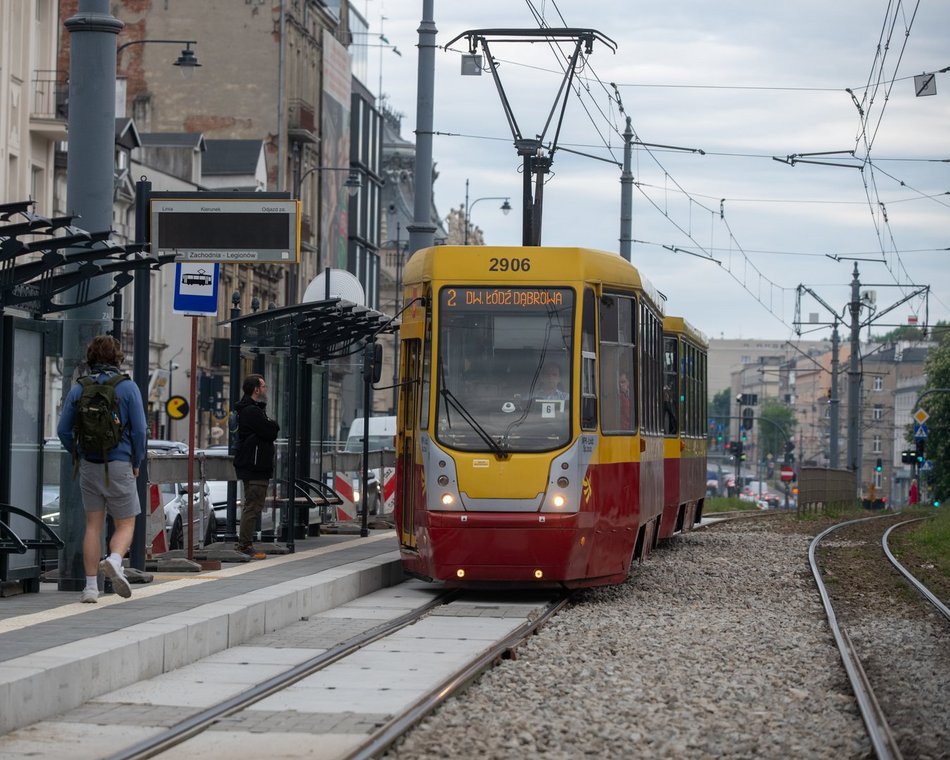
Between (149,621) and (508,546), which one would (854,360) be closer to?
(508,546)

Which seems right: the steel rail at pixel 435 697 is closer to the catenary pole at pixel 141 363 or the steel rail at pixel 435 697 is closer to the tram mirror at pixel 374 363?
the catenary pole at pixel 141 363

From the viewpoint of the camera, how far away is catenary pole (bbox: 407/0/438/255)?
26.4 m

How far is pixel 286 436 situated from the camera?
20.5m

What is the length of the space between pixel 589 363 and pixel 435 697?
7.17 m

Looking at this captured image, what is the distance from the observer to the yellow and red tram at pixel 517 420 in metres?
16.3

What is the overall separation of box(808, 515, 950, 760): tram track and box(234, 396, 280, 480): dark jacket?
18.2ft

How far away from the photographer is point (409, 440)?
17.4 m

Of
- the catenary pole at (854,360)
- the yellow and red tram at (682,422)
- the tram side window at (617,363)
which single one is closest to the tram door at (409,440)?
the tram side window at (617,363)

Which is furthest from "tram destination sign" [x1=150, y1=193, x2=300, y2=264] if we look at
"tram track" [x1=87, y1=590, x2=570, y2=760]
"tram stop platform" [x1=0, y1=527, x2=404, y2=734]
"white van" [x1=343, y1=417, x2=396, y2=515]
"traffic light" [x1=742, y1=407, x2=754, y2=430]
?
"traffic light" [x1=742, y1=407, x2=754, y2=430]

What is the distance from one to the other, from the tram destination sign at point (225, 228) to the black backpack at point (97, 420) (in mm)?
3252

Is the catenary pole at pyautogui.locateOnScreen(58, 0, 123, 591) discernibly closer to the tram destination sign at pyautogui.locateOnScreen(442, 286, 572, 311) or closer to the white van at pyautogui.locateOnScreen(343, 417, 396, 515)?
the tram destination sign at pyautogui.locateOnScreen(442, 286, 572, 311)

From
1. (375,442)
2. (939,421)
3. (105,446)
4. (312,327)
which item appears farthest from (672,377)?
(939,421)

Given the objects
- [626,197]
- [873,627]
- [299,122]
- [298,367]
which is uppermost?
[299,122]

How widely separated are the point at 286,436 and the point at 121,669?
Answer: 10.1 m
